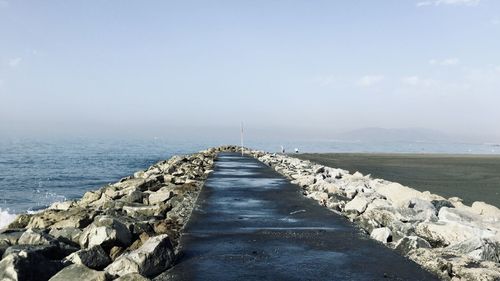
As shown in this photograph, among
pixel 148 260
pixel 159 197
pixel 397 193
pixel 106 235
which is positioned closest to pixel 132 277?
pixel 148 260

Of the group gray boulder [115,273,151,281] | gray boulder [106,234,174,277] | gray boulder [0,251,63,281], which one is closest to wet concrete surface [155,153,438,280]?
gray boulder [106,234,174,277]

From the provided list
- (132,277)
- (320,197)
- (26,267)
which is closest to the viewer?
(132,277)

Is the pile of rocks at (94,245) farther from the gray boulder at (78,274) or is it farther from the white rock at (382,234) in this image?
the white rock at (382,234)

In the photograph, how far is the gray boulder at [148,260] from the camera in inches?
220

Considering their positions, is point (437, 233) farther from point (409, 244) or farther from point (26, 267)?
point (26, 267)

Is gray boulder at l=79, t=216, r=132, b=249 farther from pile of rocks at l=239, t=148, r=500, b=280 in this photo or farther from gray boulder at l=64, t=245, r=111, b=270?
pile of rocks at l=239, t=148, r=500, b=280

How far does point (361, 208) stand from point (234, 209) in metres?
2.97

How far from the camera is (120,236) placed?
22.6 feet

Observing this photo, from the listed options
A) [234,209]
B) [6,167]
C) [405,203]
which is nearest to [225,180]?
[234,209]

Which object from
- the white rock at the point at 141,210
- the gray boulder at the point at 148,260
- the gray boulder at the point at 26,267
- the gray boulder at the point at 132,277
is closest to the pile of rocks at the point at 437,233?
the gray boulder at the point at 148,260

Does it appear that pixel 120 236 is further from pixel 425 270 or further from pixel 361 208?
pixel 361 208

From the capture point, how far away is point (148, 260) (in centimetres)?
578

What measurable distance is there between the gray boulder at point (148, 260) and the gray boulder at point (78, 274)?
27cm

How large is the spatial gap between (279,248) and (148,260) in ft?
7.40
